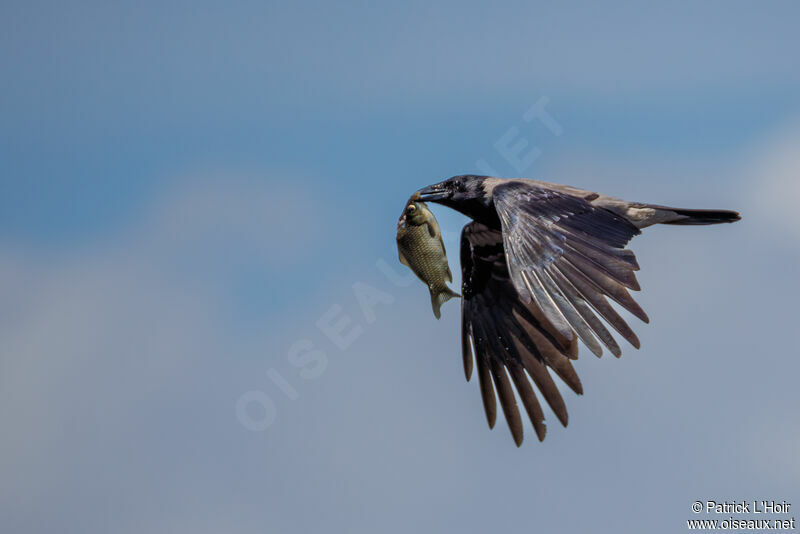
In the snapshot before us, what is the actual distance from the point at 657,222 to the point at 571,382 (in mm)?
1718

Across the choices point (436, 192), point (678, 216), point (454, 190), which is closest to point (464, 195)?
point (454, 190)

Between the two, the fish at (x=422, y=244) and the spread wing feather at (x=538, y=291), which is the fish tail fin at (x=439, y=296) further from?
the spread wing feather at (x=538, y=291)

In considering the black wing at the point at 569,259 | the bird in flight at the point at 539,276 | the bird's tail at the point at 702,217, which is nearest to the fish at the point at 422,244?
the bird in flight at the point at 539,276

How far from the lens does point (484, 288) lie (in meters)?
11.1

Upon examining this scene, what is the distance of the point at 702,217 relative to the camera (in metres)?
9.95

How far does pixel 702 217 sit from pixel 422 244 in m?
2.63

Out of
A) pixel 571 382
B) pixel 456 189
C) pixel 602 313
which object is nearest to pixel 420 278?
pixel 456 189

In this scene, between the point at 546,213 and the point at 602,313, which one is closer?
the point at 602,313

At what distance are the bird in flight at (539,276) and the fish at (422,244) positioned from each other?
24.1 inches

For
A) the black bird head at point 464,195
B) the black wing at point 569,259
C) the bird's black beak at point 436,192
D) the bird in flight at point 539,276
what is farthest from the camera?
the bird's black beak at point 436,192

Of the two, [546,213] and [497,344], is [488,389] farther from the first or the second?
[546,213]

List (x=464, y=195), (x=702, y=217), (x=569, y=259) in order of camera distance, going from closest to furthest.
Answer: (x=569, y=259) < (x=702, y=217) < (x=464, y=195)

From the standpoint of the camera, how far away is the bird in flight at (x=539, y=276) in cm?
809

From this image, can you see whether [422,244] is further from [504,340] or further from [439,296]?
[504,340]
